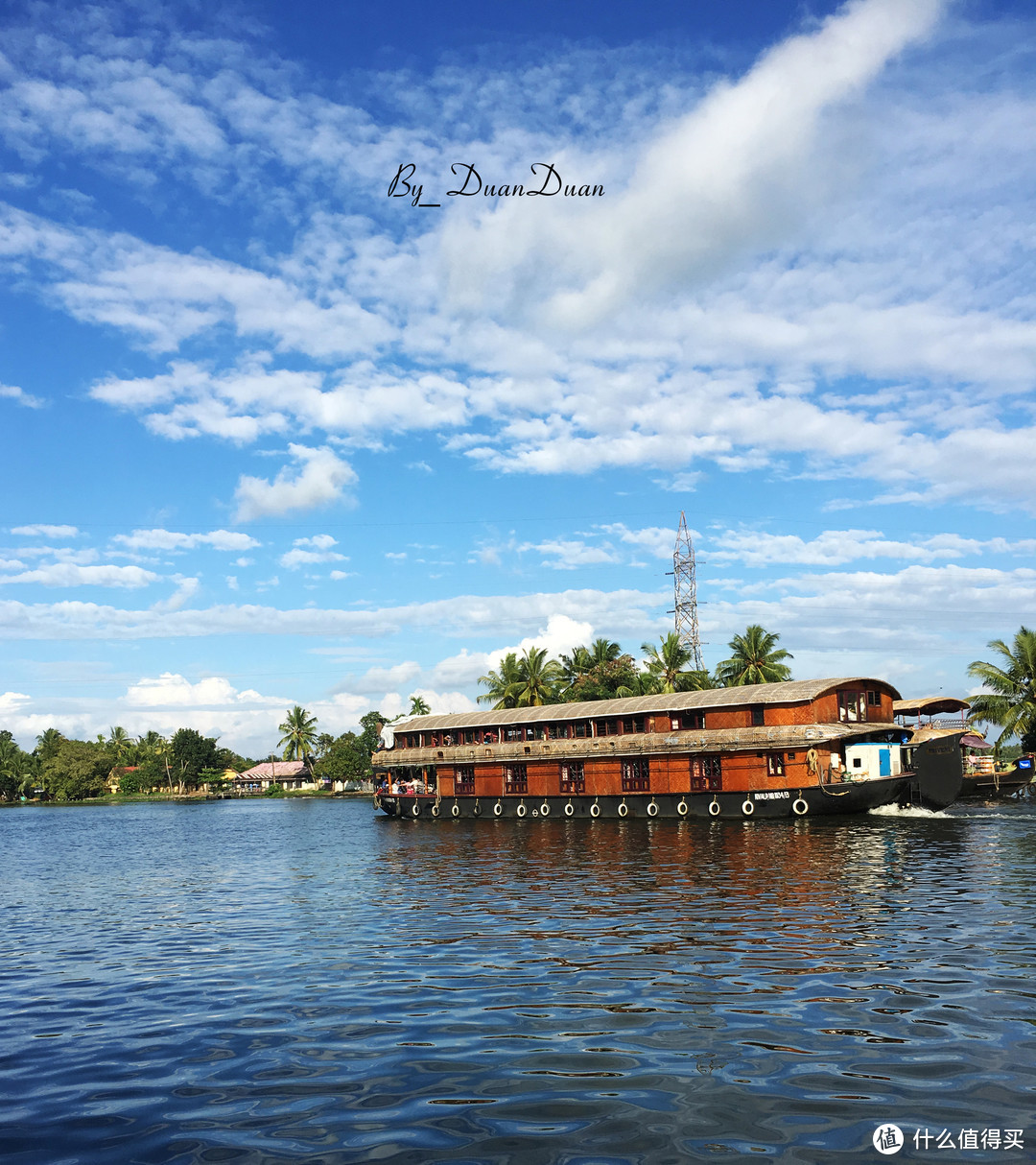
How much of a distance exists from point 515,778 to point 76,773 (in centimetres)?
9389

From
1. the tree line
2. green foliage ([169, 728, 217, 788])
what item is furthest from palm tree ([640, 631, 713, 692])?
green foliage ([169, 728, 217, 788])

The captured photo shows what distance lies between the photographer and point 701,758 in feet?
148

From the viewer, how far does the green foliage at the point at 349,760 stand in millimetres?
115312

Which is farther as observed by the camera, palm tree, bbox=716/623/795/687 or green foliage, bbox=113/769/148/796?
green foliage, bbox=113/769/148/796

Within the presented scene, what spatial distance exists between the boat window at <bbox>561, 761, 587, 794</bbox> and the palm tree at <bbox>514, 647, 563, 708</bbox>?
22944 millimetres

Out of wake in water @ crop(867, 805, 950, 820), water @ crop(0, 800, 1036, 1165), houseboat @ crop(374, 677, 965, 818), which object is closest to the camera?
water @ crop(0, 800, 1036, 1165)

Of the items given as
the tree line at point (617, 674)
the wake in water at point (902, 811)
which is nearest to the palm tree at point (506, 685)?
the tree line at point (617, 674)

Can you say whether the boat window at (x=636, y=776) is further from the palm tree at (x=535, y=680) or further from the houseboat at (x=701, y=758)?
the palm tree at (x=535, y=680)

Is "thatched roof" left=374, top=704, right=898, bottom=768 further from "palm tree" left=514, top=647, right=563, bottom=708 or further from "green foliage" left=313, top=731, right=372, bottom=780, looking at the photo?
"green foliage" left=313, top=731, right=372, bottom=780

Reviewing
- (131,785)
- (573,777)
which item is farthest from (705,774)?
(131,785)

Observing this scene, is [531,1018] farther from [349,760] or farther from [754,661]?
[349,760]

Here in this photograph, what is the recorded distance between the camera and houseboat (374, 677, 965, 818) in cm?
4044

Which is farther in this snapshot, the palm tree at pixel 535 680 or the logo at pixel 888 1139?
the palm tree at pixel 535 680

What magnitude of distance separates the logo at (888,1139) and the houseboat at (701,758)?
3415 cm
